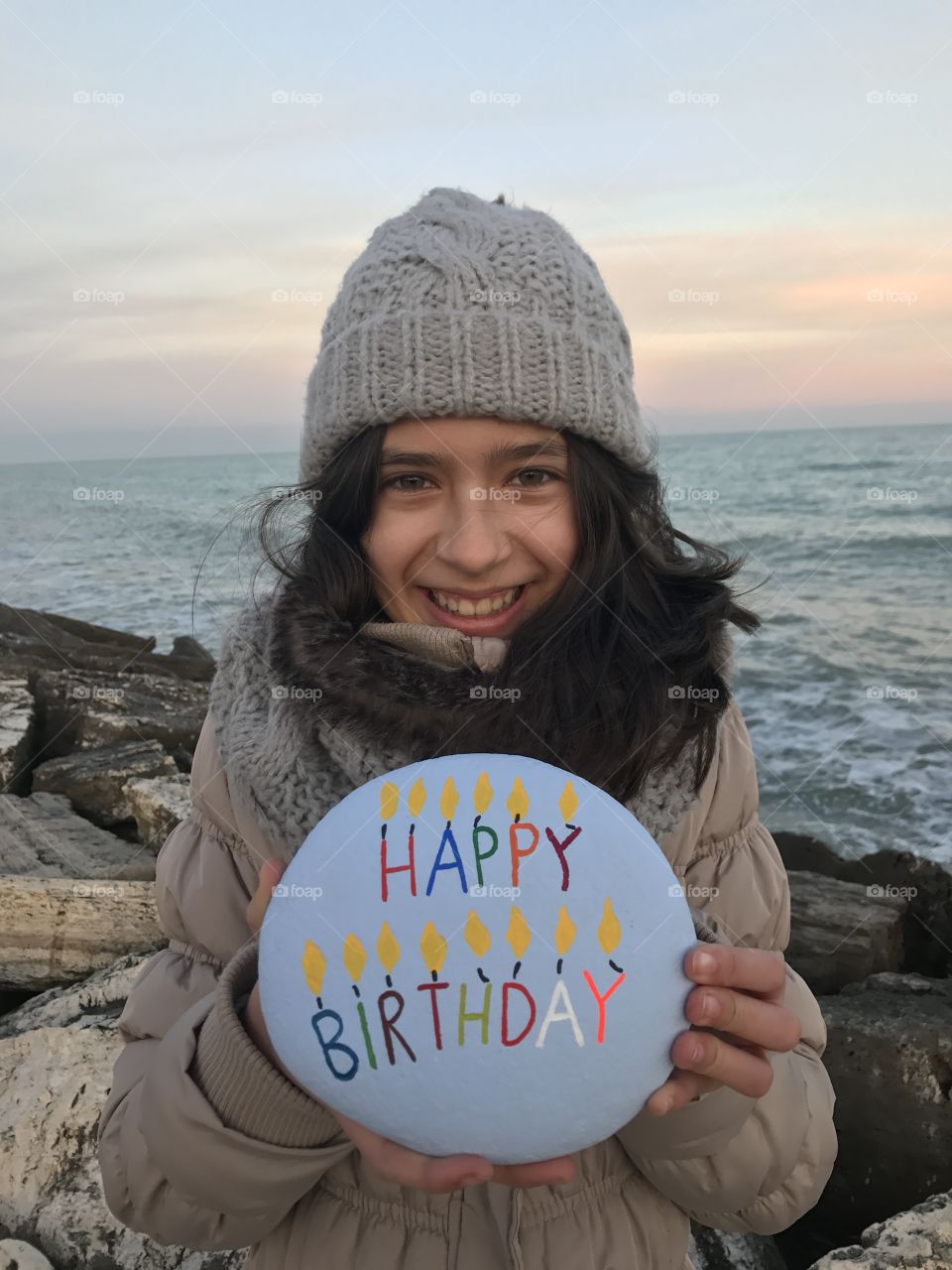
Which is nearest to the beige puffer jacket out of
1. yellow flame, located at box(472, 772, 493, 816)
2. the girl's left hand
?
the girl's left hand

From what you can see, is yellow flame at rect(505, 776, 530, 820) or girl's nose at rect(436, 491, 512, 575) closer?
yellow flame at rect(505, 776, 530, 820)

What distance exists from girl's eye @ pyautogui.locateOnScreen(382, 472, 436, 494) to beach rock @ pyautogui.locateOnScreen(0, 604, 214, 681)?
4.85 meters

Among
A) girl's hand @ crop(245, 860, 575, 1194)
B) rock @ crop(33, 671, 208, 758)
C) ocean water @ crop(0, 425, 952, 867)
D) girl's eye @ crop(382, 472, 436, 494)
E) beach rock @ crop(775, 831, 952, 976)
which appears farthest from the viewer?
ocean water @ crop(0, 425, 952, 867)

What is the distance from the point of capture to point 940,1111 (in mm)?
2799

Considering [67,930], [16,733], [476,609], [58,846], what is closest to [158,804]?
[58,846]

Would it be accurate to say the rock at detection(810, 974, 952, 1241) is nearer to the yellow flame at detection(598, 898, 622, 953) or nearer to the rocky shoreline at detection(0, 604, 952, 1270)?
the rocky shoreline at detection(0, 604, 952, 1270)

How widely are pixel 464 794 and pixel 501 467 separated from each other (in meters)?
0.68

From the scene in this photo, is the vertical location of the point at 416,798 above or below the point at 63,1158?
above

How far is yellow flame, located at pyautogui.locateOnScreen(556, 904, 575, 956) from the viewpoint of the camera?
1.27 meters

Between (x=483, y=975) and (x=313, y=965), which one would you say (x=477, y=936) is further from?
(x=313, y=965)

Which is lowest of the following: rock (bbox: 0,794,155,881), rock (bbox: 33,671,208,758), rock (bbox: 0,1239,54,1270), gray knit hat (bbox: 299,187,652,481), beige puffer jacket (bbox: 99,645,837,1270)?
rock (bbox: 0,1239,54,1270)

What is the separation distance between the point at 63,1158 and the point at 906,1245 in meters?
1.92

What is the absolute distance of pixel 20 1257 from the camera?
6.77 ft

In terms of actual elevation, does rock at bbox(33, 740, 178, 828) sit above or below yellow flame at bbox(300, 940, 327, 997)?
below
